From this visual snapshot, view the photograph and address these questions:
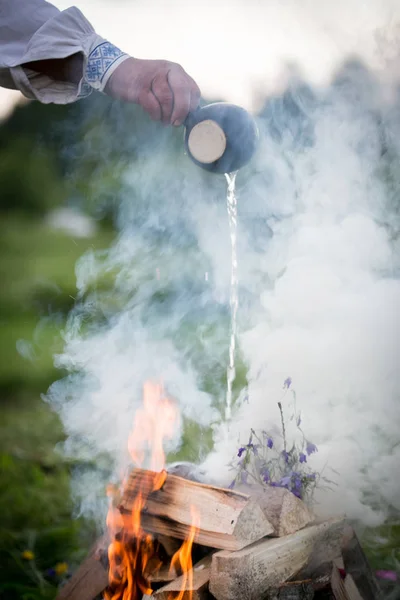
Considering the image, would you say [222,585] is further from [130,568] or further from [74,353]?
[74,353]

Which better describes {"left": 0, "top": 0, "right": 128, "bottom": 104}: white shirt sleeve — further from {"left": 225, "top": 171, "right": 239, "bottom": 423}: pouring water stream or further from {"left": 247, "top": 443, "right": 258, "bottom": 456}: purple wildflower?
{"left": 247, "top": 443, "right": 258, "bottom": 456}: purple wildflower

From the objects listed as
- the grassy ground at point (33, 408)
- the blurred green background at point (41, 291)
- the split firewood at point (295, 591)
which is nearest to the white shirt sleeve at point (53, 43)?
the blurred green background at point (41, 291)

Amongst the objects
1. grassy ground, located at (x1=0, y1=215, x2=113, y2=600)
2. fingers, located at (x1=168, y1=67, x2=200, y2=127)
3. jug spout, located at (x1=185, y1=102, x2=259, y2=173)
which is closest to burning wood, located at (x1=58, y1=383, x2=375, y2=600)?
grassy ground, located at (x1=0, y1=215, x2=113, y2=600)

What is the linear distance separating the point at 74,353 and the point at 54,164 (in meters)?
0.92

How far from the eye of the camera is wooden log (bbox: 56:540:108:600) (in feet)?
6.73

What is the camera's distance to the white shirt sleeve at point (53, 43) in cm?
215

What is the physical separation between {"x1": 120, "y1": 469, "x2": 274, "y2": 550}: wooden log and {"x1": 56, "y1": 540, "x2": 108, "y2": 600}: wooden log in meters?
0.18

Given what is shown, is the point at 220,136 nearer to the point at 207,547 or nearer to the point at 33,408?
the point at 207,547

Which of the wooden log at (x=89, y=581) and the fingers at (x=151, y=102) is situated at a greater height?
the fingers at (x=151, y=102)

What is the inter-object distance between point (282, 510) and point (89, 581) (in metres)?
0.71

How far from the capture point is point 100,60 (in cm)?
221

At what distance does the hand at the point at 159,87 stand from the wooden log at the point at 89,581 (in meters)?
1.54

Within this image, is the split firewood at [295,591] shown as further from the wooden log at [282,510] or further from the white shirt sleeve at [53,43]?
the white shirt sleeve at [53,43]

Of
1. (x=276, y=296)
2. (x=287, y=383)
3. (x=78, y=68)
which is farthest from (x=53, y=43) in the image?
(x=287, y=383)
